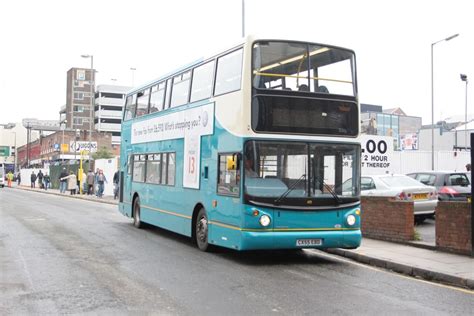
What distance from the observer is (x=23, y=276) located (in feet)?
26.8

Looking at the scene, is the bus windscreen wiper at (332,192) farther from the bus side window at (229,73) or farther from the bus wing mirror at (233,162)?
the bus side window at (229,73)

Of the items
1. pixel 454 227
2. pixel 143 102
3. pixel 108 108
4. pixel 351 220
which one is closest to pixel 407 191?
pixel 454 227

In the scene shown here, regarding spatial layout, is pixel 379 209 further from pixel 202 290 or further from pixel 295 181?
pixel 202 290

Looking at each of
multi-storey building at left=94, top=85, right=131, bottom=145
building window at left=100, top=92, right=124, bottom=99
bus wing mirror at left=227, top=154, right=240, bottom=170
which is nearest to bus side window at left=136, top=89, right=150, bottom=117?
bus wing mirror at left=227, top=154, right=240, bottom=170

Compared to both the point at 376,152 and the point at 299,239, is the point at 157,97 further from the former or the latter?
the point at 376,152

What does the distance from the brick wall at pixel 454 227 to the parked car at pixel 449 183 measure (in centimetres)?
530

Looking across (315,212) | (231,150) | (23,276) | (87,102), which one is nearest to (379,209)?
(315,212)

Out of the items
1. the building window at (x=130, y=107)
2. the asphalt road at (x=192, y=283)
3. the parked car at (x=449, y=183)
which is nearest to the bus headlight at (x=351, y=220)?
the asphalt road at (x=192, y=283)

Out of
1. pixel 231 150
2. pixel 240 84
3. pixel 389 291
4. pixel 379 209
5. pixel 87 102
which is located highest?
pixel 87 102

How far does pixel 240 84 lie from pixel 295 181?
2.01m

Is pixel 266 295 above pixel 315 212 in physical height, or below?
below

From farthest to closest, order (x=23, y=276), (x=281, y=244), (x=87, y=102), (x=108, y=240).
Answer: (x=87, y=102), (x=108, y=240), (x=281, y=244), (x=23, y=276)

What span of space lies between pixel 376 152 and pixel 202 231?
23.4ft

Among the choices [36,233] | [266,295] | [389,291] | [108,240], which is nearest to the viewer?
[266,295]
